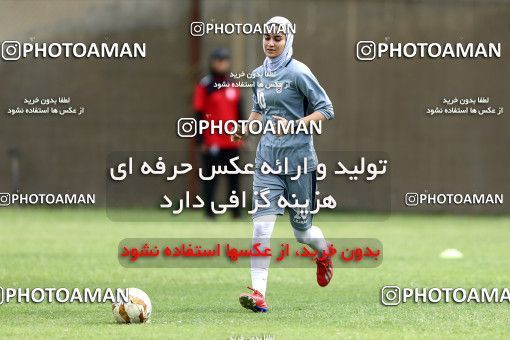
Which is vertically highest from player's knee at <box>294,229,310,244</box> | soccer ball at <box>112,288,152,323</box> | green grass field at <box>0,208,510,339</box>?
player's knee at <box>294,229,310,244</box>

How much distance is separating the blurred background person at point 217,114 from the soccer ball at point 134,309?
11215 mm

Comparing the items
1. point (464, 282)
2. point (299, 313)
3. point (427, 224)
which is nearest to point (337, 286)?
point (464, 282)

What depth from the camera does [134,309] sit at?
845 centimetres

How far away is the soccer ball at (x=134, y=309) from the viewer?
8.45m

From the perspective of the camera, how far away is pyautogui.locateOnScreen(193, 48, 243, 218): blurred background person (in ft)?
65.5

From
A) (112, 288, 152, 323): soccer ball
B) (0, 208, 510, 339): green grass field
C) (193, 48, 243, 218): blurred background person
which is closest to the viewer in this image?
(0, 208, 510, 339): green grass field

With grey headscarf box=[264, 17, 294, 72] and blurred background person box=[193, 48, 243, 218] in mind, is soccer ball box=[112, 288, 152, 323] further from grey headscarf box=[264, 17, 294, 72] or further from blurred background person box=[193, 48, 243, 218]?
blurred background person box=[193, 48, 243, 218]

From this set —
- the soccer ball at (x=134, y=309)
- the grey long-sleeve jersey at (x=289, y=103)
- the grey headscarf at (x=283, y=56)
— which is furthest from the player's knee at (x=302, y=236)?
the soccer ball at (x=134, y=309)

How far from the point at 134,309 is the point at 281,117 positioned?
1.95m

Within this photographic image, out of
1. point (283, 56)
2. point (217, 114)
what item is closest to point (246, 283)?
point (283, 56)

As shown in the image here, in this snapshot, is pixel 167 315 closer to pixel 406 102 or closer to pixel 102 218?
pixel 102 218

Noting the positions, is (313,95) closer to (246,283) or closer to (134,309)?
(134,309)

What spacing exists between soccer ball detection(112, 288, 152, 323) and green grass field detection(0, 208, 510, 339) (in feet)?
0.31

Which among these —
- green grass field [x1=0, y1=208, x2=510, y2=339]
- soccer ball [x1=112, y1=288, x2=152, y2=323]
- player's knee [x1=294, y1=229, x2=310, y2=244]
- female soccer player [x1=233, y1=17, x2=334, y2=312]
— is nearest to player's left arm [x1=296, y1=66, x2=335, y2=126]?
female soccer player [x1=233, y1=17, x2=334, y2=312]
